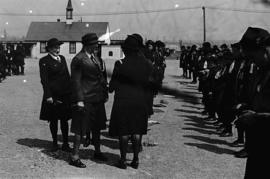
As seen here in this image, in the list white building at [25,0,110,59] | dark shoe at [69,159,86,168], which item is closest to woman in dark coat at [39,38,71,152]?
dark shoe at [69,159,86,168]

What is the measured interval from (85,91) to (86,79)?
0.19 meters

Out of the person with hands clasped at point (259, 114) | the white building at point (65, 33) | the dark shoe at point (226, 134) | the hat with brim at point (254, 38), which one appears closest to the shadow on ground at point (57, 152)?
the dark shoe at point (226, 134)

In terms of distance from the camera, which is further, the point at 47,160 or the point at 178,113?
the point at 178,113

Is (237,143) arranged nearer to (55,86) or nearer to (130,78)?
(130,78)

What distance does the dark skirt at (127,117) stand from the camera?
7000mm

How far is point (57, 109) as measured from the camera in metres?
7.86

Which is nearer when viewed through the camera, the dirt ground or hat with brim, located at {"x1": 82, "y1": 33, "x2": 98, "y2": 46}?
Answer: the dirt ground

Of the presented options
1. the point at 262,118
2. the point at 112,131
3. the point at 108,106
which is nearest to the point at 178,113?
the point at 108,106

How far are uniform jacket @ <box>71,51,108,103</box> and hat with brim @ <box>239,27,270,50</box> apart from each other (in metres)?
3.28

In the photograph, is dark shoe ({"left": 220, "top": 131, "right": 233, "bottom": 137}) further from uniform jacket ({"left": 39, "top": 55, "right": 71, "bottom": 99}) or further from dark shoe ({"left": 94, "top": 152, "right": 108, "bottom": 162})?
uniform jacket ({"left": 39, "top": 55, "right": 71, "bottom": 99})

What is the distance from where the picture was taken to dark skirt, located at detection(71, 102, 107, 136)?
7172 millimetres

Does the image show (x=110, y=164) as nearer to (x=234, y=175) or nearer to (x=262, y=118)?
(x=234, y=175)

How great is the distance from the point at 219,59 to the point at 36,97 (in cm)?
873

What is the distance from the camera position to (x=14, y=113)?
43.8 ft
